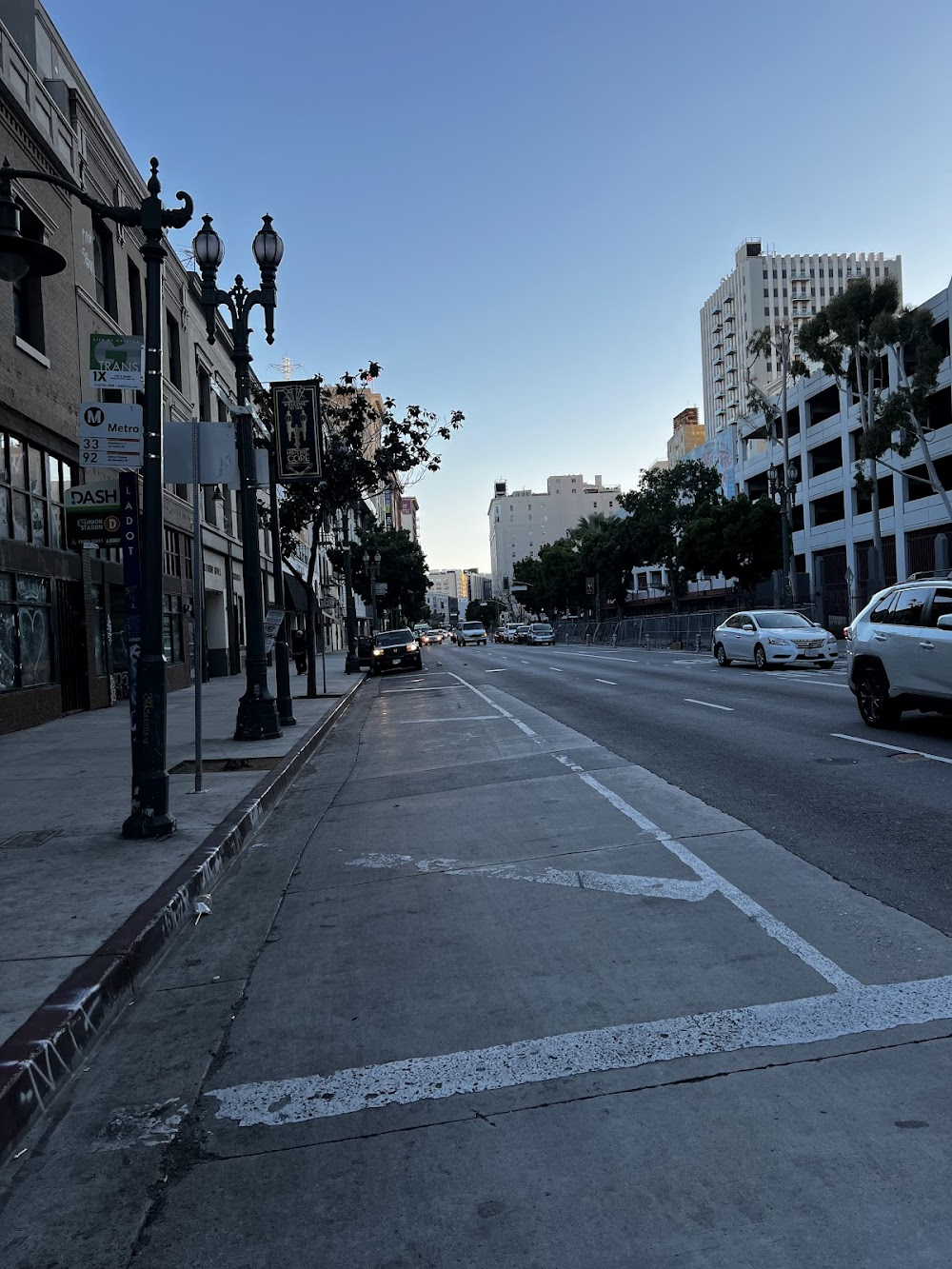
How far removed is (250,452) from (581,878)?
34.5 feet

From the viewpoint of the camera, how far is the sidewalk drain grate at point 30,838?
25.0ft

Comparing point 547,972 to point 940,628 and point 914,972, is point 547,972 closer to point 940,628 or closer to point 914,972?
point 914,972

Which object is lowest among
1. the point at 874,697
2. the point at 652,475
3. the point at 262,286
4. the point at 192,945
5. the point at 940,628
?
the point at 192,945

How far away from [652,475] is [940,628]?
59418 millimetres

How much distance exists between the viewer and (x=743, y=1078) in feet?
11.5

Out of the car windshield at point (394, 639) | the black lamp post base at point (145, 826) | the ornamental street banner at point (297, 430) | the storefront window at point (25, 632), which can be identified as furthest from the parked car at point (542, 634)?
the black lamp post base at point (145, 826)

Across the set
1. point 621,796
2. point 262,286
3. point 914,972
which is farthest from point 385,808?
point 262,286

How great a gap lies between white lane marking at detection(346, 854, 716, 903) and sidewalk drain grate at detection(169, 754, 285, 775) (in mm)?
4546

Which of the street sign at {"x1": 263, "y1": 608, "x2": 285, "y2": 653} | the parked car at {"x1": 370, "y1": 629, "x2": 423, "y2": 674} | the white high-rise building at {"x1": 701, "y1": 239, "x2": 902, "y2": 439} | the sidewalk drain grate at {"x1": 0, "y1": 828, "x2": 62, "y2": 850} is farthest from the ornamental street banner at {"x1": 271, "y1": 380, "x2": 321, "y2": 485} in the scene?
the white high-rise building at {"x1": 701, "y1": 239, "x2": 902, "y2": 439}

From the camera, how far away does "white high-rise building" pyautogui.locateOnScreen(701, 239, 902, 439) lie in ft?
426

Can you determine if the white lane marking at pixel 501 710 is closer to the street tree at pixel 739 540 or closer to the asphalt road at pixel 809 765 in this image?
the asphalt road at pixel 809 765

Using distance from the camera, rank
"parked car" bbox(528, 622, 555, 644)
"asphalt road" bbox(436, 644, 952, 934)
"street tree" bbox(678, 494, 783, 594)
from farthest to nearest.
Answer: "parked car" bbox(528, 622, 555, 644)
"street tree" bbox(678, 494, 783, 594)
"asphalt road" bbox(436, 644, 952, 934)

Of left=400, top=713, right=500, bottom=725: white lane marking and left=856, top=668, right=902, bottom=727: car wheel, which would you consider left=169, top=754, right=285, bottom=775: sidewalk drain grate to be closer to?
left=400, top=713, right=500, bottom=725: white lane marking

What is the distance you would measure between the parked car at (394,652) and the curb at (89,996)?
3000 centimetres
